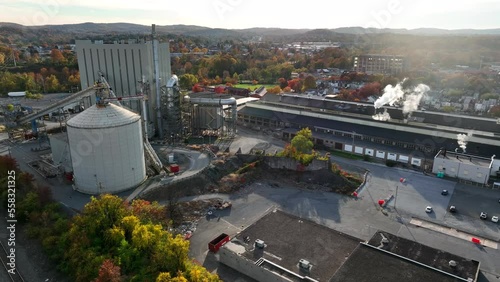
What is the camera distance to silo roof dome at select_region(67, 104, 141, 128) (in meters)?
34.1

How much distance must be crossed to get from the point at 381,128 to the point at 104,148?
38.4m

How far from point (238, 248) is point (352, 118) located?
36095 millimetres

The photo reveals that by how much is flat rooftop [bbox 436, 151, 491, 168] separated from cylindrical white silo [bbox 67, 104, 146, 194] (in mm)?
36688

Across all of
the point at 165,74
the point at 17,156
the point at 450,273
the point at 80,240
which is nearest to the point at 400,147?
the point at 450,273

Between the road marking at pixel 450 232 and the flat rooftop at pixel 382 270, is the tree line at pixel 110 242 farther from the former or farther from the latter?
the road marking at pixel 450 232

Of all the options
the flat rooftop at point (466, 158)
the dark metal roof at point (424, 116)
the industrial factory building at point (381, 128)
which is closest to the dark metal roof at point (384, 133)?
A: the industrial factory building at point (381, 128)

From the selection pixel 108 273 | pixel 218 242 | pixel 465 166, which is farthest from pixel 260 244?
pixel 465 166

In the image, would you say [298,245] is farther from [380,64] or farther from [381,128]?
[380,64]

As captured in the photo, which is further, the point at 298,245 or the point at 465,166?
the point at 465,166

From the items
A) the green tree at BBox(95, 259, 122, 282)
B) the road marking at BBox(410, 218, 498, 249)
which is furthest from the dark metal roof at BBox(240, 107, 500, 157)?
the green tree at BBox(95, 259, 122, 282)

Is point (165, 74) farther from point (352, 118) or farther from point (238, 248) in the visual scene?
point (238, 248)

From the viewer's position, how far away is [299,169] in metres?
43.1

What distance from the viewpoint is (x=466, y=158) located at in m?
42.8

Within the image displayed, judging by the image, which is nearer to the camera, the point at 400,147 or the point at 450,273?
the point at 450,273
